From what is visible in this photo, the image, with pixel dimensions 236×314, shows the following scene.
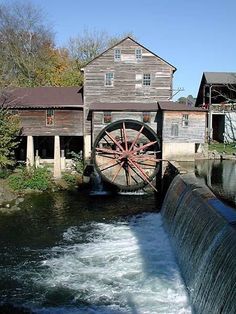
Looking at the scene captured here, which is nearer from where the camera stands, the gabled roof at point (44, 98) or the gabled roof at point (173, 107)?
the gabled roof at point (173, 107)

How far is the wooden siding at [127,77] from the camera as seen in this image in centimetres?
2809

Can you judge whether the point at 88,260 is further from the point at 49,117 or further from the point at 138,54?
the point at 138,54

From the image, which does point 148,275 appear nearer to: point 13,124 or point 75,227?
point 75,227

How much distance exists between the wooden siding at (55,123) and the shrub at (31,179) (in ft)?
8.65

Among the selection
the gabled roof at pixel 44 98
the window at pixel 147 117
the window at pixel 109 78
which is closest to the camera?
the window at pixel 147 117

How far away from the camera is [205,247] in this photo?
38.2ft

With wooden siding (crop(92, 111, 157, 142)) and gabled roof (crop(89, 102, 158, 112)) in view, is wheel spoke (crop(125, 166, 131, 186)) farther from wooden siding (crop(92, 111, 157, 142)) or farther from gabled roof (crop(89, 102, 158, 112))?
gabled roof (crop(89, 102, 158, 112))

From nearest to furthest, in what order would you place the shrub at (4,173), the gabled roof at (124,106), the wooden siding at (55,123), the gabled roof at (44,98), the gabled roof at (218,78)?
1. the shrub at (4,173)
2. the gabled roof at (124,106)
3. the gabled roof at (44,98)
4. the wooden siding at (55,123)
5. the gabled roof at (218,78)

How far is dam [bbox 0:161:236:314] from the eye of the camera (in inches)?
436

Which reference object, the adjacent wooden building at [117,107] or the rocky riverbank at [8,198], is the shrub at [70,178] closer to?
the adjacent wooden building at [117,107]

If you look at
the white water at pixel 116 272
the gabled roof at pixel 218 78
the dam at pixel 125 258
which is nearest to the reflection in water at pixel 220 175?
the dam at pixel 125 258

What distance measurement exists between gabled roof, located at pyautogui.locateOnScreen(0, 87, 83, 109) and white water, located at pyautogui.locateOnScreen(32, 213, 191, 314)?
11.1m

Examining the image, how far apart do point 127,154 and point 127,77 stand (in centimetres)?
541

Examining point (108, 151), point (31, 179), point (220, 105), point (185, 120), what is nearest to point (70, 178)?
point (31, 179)
